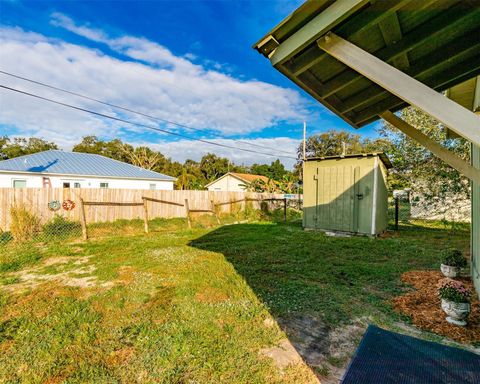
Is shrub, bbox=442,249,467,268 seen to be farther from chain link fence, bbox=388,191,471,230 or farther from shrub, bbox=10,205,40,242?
shrub, bbox=10,205,40,242

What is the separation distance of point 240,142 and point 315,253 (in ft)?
59.2

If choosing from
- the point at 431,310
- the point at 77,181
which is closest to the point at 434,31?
the point at 431,310

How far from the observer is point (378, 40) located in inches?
65.8

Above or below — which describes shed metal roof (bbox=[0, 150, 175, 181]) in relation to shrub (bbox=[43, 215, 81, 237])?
above

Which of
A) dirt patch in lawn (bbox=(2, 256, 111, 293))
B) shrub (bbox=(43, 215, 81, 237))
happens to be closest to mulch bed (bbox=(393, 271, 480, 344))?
dirt patch in lawn (bbox=(2, 256, 111, 293))

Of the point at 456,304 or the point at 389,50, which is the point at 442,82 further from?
the point at 456,304

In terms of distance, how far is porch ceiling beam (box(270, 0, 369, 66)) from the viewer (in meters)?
1.32

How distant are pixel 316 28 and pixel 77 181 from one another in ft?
57.4

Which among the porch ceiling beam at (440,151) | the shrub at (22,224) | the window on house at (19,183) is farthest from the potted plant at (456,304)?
the window on house at (19,183)

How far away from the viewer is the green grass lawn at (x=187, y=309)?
1997 mm

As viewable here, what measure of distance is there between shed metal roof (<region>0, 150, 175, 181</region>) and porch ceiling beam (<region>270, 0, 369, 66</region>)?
1685cm

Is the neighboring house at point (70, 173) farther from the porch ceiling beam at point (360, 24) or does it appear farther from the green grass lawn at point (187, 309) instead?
the porch ceiling beam at point (360, 24)

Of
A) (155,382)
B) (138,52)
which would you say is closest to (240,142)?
(138,52)

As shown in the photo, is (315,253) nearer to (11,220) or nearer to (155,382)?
(155,382)
